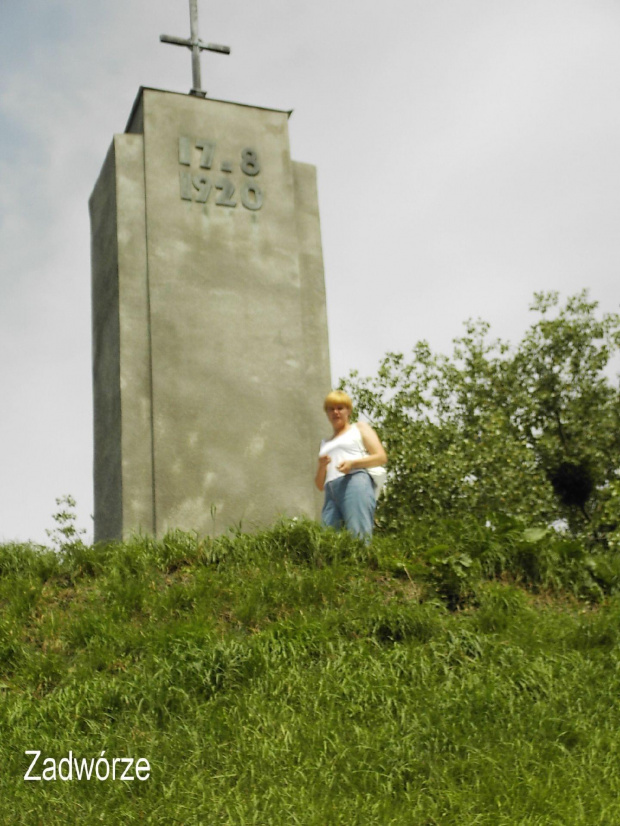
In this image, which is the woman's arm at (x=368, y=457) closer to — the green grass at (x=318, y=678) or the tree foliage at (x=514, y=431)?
the green grass at (x=318, y=678)

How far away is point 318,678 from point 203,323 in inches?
184

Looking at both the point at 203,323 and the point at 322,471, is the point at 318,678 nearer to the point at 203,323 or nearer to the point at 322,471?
the point at 322,471

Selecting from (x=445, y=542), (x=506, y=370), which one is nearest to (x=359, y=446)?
(x=445, y=542)

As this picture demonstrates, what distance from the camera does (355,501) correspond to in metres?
7.97

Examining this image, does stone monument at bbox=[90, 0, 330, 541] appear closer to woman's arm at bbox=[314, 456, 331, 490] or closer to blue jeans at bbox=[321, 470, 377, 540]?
A: woman's arm at bbox=[314, 456, 331, 490]

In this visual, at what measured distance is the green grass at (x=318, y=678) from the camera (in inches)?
181

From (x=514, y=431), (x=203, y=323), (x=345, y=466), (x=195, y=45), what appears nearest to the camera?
(x=345, y=466)

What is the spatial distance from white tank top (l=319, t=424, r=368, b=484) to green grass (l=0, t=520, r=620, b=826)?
2.30 feet

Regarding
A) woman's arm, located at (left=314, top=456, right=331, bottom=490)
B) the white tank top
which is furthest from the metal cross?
woman's arm, located at (left=314, top=456, right=331, bottom=490)

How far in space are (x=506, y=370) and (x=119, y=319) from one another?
51.9 feet

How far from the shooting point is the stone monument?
904cm

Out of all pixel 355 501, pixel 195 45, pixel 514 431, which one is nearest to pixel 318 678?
pixel 355 501

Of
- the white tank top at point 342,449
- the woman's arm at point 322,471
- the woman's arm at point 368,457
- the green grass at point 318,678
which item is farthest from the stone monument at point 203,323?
the woman's arm at point 368,457

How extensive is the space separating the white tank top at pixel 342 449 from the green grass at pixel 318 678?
0.70 m
